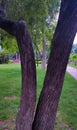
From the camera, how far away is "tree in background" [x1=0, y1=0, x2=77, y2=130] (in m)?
2.84

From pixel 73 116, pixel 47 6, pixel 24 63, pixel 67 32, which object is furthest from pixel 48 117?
pixel 47 6

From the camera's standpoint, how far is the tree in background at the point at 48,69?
9.32 ft

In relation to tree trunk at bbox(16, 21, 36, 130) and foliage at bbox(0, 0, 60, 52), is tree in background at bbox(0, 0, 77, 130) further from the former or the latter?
foliage at bbox(0, 0, 60, 52)

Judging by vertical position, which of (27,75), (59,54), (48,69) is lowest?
(27,75)

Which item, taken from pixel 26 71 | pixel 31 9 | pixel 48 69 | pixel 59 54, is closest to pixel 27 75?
pixel 26 71

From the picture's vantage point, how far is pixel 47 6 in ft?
20.4

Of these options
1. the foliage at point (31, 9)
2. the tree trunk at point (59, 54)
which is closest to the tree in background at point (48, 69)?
the tree trunk at point (59, 54)

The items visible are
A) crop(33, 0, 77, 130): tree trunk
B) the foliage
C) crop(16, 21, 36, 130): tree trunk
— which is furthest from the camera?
the foliage

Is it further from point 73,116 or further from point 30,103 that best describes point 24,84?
point 73,116

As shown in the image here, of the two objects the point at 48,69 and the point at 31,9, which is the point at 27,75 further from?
the point at 31,9

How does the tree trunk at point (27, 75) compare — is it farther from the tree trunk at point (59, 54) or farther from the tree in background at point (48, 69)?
the tree trunk at point (59, 54)

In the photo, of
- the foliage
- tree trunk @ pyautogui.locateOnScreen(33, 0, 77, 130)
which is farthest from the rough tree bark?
the foliage

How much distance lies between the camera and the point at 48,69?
2932 millimetres

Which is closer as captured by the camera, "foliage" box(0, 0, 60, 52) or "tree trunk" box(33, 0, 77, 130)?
"tree trunk" box(33, 0, 77, 130)
